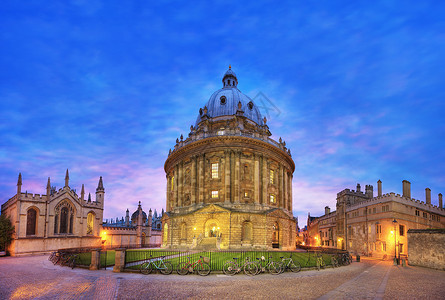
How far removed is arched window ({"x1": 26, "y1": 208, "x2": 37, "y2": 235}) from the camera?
1836 inches

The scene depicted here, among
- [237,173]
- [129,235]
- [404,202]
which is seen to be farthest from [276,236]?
[129,235]

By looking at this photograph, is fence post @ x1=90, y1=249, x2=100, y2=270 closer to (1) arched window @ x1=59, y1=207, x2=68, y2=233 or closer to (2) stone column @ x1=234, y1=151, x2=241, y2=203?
(2) stone column @ x1=234, y1=151, x2=241, y2=203

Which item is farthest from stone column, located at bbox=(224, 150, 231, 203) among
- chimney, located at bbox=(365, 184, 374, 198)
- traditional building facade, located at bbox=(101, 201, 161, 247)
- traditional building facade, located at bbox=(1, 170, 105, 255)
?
chimney, located at bbox=(365, 184, 374, 198)

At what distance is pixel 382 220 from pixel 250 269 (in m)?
36.5

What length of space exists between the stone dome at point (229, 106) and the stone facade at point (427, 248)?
34.3m

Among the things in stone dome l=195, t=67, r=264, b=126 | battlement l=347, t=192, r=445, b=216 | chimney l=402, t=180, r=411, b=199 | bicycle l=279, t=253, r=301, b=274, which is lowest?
bicycle l=279, t=253, r=301, b=274

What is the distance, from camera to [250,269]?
67.3 ft

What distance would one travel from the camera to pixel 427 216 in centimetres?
5191

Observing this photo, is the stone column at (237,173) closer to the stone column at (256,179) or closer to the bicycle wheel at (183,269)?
the stone column at (256,179)

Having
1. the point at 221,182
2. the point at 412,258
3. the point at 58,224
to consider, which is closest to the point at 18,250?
the point at 58,224

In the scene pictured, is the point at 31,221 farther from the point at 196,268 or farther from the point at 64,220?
the point at 196,268

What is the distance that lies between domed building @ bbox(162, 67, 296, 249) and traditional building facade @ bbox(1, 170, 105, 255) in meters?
14.5

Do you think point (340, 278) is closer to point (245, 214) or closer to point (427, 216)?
point (245, 214)

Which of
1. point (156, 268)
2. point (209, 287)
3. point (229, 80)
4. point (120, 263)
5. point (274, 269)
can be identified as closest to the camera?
point (209, 287)
